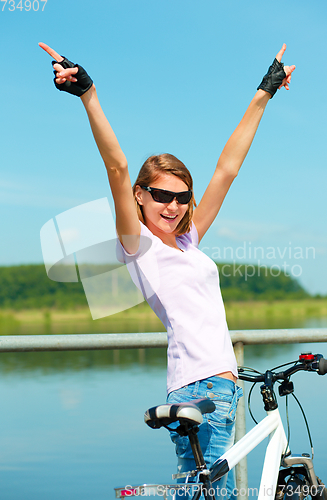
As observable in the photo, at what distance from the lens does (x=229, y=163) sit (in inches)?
97.0

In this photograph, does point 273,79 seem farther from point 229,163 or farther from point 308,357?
point 308,357

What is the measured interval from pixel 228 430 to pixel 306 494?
0.90m

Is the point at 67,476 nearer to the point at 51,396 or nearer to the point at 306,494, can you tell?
the point at 306,494

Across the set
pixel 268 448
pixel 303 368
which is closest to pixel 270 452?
pixel 268 448

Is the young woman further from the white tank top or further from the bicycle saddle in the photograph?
the bicycle saddle

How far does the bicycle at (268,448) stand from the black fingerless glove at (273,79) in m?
1.17

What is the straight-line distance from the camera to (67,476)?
28.3 feet

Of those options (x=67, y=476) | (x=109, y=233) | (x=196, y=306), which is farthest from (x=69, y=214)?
(x=67, y=476)

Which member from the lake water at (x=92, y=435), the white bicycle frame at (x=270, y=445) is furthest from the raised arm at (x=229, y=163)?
the lake water at (x=92, y=435)

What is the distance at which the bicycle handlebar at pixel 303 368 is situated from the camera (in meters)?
2.36

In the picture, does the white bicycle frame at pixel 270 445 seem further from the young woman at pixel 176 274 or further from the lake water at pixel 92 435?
the lake water at pixel 92 435

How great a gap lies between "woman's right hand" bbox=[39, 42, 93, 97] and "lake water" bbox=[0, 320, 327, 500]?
199cm

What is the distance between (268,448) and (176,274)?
3.05ft

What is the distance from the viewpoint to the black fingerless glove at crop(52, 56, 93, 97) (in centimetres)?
171
